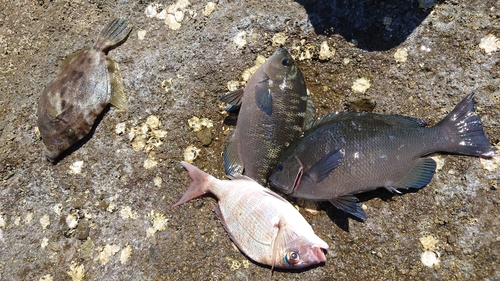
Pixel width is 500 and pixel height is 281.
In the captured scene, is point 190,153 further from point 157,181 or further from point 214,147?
point 157,181

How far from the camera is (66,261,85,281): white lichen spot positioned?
2.96 metres

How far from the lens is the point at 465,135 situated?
261cm

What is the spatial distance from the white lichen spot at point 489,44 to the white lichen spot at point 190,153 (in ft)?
7.83

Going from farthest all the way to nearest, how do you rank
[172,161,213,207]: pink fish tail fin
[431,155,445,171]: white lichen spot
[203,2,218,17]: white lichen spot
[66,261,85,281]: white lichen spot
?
1. [203,2,218,17]: white lichen spot
2. [66,261,85,281]: white lichen spot
3. [172,161,213,207]: pink fish tail fin
4. [431,155,445,171]: white lichen spot

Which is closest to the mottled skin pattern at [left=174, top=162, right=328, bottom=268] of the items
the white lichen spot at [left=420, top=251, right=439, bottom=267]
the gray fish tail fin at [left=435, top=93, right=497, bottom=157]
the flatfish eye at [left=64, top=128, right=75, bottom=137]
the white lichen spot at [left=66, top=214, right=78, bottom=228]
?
the white lichen spot at [left=420, top=251, right=439, bottom=267]

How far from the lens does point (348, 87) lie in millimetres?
2990

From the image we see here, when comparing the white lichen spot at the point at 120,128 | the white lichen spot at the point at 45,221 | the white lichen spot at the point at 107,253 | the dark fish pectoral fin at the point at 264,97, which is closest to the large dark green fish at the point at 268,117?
the dark fish pectoral fin at the point at 264,97

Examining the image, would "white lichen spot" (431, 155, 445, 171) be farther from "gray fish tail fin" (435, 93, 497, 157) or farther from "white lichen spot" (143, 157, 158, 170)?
"white lichen spot" (143, 157, 158, 170)

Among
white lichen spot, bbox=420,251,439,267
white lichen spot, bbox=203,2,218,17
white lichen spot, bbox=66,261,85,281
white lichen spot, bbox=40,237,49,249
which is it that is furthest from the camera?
white lichen spot, bbox=203,2,218,17

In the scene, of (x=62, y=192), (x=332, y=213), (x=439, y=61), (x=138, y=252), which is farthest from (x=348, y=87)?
(x=62, y=192)

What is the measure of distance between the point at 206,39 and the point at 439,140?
204 cm

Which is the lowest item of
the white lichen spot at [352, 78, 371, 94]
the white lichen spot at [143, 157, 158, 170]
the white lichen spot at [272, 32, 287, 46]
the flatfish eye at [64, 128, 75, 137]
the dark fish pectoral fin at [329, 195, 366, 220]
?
the white lichen spot at [143, 157, 158, 170]

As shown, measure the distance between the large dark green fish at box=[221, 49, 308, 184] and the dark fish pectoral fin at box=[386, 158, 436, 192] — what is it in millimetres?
838

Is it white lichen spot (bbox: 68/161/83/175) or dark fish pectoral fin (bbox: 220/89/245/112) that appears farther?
white lichen spot (bbox: 68/161/83/175)
